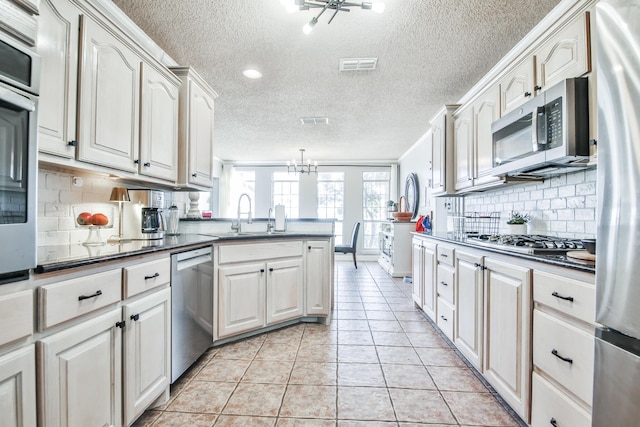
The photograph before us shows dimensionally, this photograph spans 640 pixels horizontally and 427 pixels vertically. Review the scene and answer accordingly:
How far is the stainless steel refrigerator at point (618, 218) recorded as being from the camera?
2.69ft

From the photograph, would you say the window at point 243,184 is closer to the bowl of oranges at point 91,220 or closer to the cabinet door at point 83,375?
the bowl of oranges at point 91,220

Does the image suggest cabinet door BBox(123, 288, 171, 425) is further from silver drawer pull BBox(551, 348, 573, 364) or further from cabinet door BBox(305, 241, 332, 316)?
silver drawer pull BBox(551, 348, 573, 364)

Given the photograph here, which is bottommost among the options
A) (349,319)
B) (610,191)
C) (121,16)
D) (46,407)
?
(349,319)

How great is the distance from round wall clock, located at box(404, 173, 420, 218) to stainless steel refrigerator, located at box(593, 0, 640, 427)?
4.78 meters

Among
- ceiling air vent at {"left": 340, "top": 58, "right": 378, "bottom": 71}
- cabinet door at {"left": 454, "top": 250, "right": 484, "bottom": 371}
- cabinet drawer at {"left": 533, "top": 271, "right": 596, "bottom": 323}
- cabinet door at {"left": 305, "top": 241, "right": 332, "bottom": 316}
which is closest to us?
cabinet drawer at {"left": 533, "top": 271, "right": 596, "bottom": 323}

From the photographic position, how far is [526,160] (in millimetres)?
1903

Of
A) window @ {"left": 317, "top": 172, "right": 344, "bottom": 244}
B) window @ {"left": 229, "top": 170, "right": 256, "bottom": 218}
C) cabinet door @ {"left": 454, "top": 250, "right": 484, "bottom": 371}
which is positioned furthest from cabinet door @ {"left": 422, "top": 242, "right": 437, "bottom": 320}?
window @ {"left": 229, "top": 170, "right": 256, "bottom": 218}

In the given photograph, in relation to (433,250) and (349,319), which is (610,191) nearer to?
(433,250)

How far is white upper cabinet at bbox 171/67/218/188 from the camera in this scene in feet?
7.72

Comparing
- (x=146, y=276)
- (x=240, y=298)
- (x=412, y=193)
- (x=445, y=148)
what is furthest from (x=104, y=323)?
(x=412, y=193)

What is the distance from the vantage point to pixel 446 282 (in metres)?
2.44

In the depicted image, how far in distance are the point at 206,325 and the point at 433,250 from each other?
6.66ft

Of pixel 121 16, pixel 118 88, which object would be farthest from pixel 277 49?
pixel 118 88

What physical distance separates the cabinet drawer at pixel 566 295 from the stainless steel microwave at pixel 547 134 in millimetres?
716
